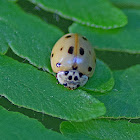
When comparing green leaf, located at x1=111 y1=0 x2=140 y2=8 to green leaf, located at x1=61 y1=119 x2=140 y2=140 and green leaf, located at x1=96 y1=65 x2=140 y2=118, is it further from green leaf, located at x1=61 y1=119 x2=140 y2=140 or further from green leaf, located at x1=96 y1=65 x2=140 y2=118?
green leaf, located at x1=61 y1=119 x2=140 y2=140

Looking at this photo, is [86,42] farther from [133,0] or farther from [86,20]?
[133,0]

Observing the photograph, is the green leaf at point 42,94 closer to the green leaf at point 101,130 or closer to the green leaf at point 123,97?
the green leaf at point 101,130

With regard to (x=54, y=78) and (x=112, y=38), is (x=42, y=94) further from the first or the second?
(x=112, y=38)

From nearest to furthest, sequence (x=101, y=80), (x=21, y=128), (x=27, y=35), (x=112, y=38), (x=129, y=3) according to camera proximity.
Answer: (x=21, y=128) → (x=101, y=80) → (x=27, y=35) → (x=112, y=38) → (x=129, y=3)

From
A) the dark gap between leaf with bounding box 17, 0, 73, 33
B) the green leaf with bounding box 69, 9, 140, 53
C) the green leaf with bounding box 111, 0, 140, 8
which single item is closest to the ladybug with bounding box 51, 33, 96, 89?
the green leaf with bounding box 69, 9, 140, 53

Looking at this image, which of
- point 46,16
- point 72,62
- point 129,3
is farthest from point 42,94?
point 129,3

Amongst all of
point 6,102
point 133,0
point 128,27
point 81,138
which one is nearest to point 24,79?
point 6,102
